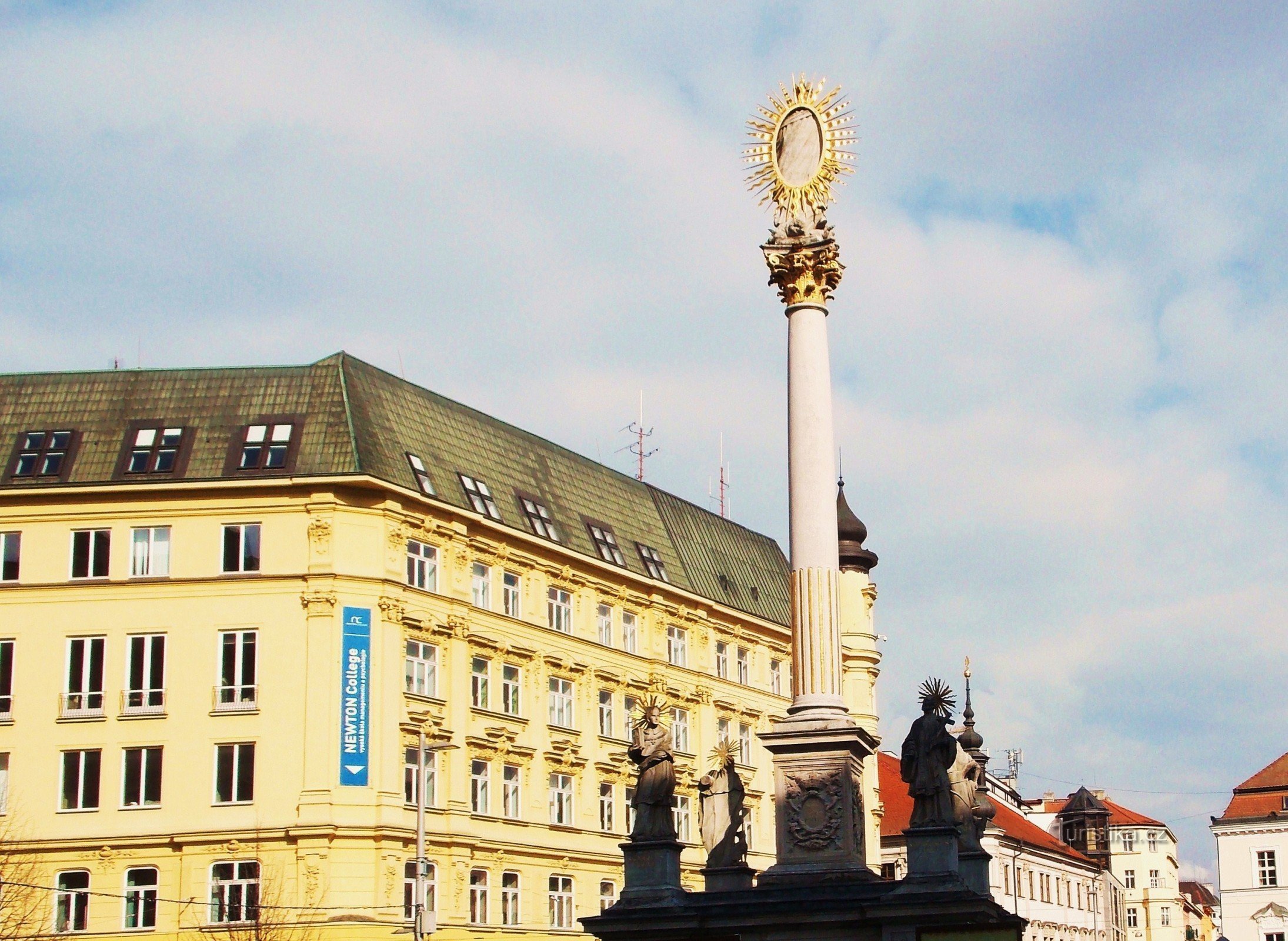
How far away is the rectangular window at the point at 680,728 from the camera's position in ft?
209

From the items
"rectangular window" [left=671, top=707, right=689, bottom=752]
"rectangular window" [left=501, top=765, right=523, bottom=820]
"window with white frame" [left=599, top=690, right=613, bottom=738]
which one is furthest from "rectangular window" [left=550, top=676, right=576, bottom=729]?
"rectangular window" [left=671, top=707, right=689, bottom=752]

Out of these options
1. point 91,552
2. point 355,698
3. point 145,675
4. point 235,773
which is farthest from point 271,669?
point 91,552

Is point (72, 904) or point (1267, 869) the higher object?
point (1267, 869)

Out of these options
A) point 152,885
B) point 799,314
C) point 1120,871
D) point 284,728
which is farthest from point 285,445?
point 1120,871

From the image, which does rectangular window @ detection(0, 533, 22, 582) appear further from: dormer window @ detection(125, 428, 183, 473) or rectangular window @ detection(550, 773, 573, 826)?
rectangular window @ detection(550, 773, 573, 826)

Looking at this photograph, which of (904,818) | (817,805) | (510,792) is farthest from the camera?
(904,818)

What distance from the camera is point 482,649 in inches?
2180

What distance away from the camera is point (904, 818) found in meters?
84.4

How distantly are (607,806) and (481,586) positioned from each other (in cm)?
879

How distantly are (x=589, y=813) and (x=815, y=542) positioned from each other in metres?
25.9

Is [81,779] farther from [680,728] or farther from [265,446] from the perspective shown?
[680,728]

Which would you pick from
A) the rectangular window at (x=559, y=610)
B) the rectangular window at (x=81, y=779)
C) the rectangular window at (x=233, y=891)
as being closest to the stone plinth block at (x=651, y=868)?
the rectangular window at (x=233, y=891)

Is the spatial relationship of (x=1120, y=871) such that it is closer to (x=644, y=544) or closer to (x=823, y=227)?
(x=644, y=544)

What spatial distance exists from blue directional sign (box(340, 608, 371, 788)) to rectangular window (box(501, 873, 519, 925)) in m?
6.69
